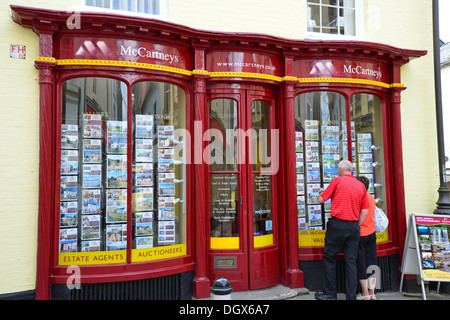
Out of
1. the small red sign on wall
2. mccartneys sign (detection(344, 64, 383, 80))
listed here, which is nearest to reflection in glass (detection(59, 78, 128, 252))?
the small red sign on wall

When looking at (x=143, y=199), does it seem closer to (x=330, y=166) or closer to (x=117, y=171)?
(x=117, y=171)

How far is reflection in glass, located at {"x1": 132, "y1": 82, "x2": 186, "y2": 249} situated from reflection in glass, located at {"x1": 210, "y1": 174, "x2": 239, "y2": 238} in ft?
1.67

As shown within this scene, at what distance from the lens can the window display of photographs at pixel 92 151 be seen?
5.30 m

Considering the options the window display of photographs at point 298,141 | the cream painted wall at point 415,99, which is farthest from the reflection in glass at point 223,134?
the cream painted wall at point 415,99

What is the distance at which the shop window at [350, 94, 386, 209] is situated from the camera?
6.78 metres

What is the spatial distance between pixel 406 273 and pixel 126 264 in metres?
4.70

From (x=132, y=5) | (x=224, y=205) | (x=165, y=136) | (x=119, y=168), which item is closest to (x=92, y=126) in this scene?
(x=119, y=168)

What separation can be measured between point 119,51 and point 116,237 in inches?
106

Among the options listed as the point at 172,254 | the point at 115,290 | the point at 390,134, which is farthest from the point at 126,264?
the point at 390,134

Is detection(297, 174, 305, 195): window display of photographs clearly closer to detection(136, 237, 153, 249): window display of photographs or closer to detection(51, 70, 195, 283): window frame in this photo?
detection(51, 70, 195, 283): window frame

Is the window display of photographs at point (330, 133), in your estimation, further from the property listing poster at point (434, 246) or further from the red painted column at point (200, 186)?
the red painted column at point (200, 186)

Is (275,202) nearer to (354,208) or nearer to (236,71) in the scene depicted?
(354,208)

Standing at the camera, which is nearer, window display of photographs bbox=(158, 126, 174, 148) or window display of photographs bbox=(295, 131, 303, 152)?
window display of photographs bbox=(158, 126, 174, 148)

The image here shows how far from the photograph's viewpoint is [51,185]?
4.99 m
